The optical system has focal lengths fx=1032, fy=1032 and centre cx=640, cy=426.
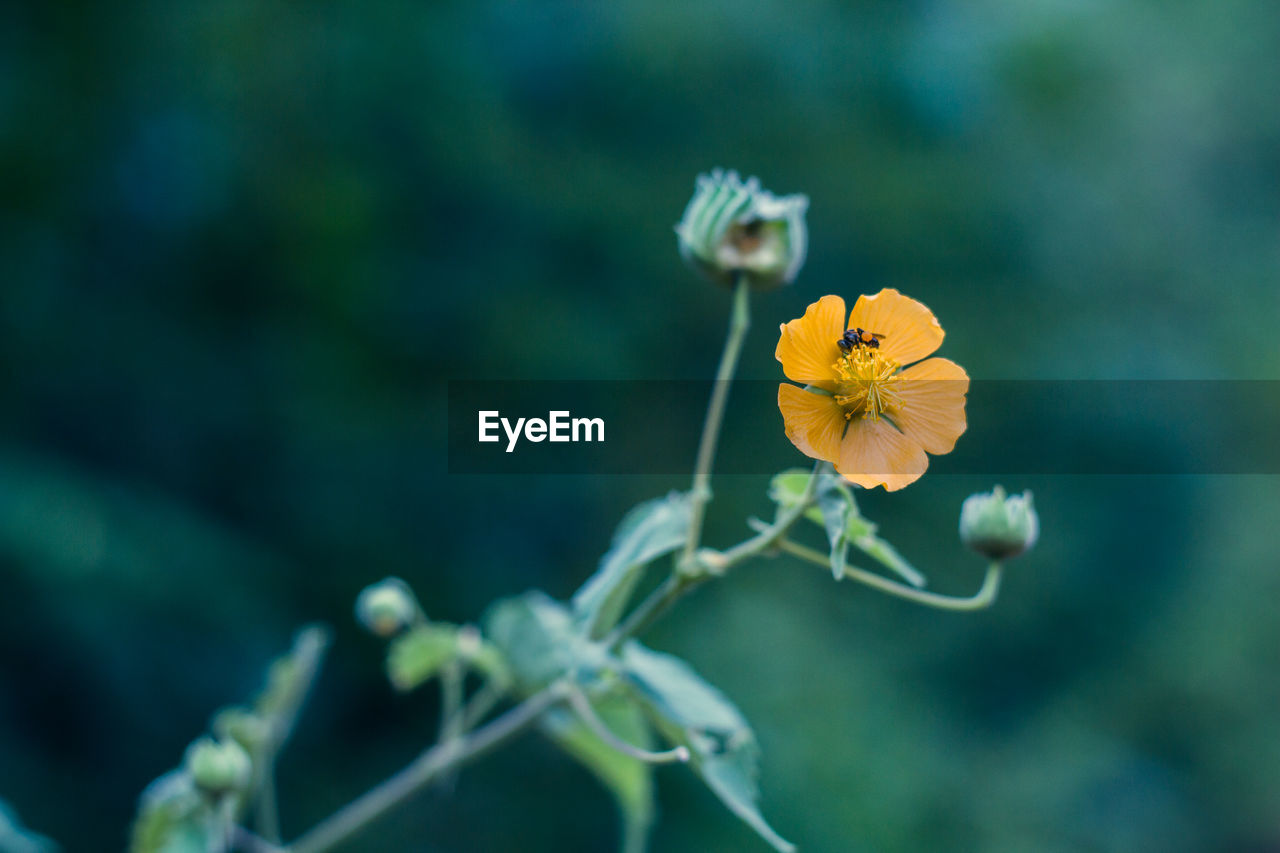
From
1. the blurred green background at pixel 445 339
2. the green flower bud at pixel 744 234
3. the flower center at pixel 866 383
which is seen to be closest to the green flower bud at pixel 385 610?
the green flower bud at pixel 744 234

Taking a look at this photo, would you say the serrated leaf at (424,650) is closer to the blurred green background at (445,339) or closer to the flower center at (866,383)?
the flower center at (866,383)

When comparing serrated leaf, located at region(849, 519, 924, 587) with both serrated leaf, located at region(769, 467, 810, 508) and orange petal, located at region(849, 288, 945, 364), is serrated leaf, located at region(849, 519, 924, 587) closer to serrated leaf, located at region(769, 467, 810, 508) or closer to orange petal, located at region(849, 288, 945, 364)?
serrated leaf, located at region(769, 467, 810, 508)

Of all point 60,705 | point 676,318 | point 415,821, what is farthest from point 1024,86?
point 60,705

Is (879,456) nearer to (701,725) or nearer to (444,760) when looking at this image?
(701,725)

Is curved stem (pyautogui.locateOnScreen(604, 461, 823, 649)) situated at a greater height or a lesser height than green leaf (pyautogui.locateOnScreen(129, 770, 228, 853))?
greater

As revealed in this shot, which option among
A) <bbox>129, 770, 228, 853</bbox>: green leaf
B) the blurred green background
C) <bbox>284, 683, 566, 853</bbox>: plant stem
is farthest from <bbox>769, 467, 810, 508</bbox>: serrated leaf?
the blurred green background

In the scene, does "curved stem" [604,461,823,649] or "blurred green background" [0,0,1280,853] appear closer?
"curved stem" [604,461,823,649]
